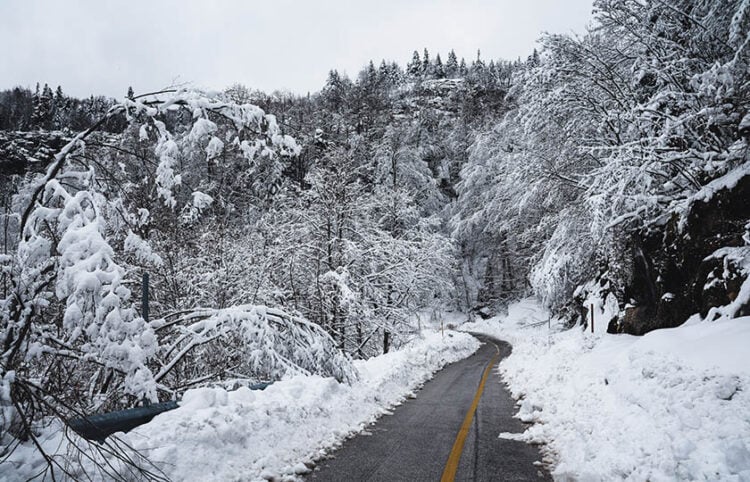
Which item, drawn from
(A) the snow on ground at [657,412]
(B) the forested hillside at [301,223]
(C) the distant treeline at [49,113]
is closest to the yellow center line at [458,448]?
(A) the snow on ground at [657,412]

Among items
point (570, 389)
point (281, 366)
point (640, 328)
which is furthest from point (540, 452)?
point (640, 328)

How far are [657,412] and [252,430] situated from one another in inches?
191

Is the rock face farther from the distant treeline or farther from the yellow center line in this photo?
the distant treeline

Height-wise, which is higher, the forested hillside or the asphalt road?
the forested hillside

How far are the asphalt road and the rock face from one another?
4261mm

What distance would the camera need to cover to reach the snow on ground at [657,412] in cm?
403

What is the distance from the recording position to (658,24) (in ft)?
34.5

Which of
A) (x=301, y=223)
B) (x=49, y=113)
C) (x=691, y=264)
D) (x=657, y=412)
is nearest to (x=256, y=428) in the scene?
(x=49, y=113)

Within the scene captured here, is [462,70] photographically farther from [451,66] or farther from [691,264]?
[691,264]

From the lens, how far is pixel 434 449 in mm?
5539

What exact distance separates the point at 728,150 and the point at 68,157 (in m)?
10.9

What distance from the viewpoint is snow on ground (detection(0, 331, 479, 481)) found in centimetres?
419

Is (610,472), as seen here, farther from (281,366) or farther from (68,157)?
(68,157)

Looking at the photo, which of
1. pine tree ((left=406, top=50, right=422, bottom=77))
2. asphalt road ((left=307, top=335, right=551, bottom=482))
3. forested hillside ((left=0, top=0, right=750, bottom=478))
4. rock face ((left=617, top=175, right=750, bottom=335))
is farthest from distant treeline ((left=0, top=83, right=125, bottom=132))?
pine tree ((left=406, top=50, right=422, bottom=77))
